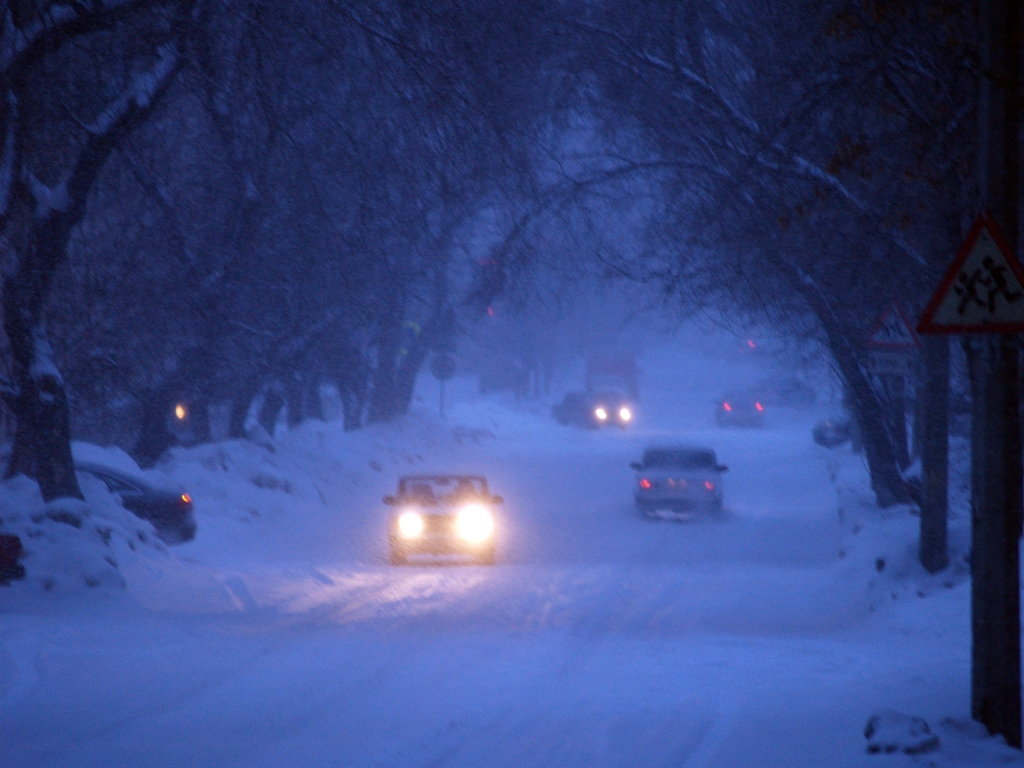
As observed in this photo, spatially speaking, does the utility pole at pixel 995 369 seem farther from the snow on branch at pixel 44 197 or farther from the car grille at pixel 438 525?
the car grille at pixel 438 525

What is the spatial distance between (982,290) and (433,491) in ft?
40.6

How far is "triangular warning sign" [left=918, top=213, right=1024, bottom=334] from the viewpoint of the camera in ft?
19.9

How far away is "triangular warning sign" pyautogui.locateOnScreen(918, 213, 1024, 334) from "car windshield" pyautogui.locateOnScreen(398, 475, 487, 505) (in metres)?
11.3

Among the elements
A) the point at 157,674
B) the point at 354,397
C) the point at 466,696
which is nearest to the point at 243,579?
the point at 157,674

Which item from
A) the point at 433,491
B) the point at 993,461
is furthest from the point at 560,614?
the point at 993,461

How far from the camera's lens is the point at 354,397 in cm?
3703

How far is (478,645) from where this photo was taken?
9.84 metres

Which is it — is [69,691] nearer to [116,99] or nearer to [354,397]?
[116,99]

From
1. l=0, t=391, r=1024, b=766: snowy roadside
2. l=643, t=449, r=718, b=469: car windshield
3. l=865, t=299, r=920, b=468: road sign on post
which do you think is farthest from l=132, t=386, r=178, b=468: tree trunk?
l=865, t=299, r=920, b=468: road sign on post

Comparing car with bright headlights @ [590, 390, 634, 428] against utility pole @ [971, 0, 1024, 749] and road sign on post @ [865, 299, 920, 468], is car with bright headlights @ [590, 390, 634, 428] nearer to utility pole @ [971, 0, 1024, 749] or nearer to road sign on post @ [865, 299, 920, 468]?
road sign on post @ [865, 299, 920, 468]

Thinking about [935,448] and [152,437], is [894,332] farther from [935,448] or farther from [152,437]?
[152,437]

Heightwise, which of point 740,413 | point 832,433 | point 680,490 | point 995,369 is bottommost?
point 680,490

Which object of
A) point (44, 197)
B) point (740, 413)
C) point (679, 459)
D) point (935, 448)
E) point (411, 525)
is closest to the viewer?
point (935, 448)

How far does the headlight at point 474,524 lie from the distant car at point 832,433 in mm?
24410
